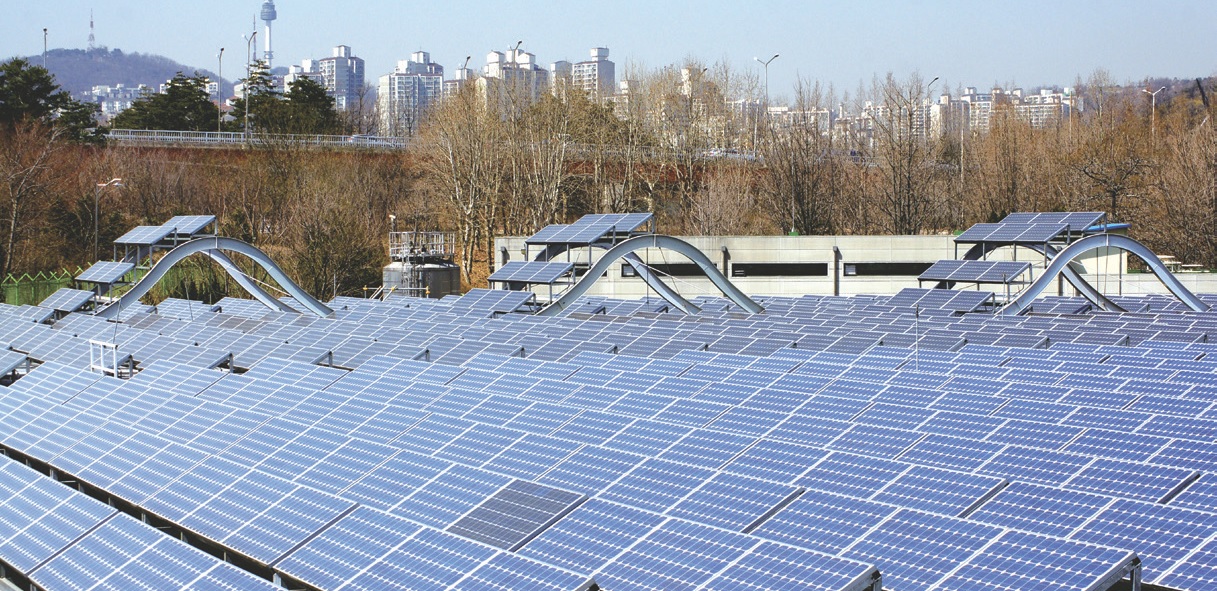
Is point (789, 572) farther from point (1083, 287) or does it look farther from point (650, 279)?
point (1083, 287)

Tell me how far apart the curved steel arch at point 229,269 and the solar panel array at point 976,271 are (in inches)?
680

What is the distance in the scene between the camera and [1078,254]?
31297 mm

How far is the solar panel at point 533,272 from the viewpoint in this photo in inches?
1262

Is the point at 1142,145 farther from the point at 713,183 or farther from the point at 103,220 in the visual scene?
the point at 103,220

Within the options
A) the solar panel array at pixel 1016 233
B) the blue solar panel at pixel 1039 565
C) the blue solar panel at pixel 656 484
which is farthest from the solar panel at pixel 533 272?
the blue solar panel at pixel 1039 565

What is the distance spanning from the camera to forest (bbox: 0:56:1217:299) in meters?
63.2

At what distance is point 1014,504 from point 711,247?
37.8 metres

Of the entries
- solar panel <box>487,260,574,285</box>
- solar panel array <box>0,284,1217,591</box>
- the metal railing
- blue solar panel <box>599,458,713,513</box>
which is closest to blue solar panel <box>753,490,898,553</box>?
solar panel array <box>0,284,1217,591</box>

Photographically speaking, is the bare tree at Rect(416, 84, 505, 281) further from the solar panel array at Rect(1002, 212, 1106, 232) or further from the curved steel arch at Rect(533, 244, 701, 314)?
the solar panel array at Rect(1002, 212, 1106, 232)

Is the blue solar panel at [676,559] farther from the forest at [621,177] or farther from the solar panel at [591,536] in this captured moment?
the forest at [621,177]

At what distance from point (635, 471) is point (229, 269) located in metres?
23.4

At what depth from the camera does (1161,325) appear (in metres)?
27.4

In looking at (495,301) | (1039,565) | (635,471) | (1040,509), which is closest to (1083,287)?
(495,301)

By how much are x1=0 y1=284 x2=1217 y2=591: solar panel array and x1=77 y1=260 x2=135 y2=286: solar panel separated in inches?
433
